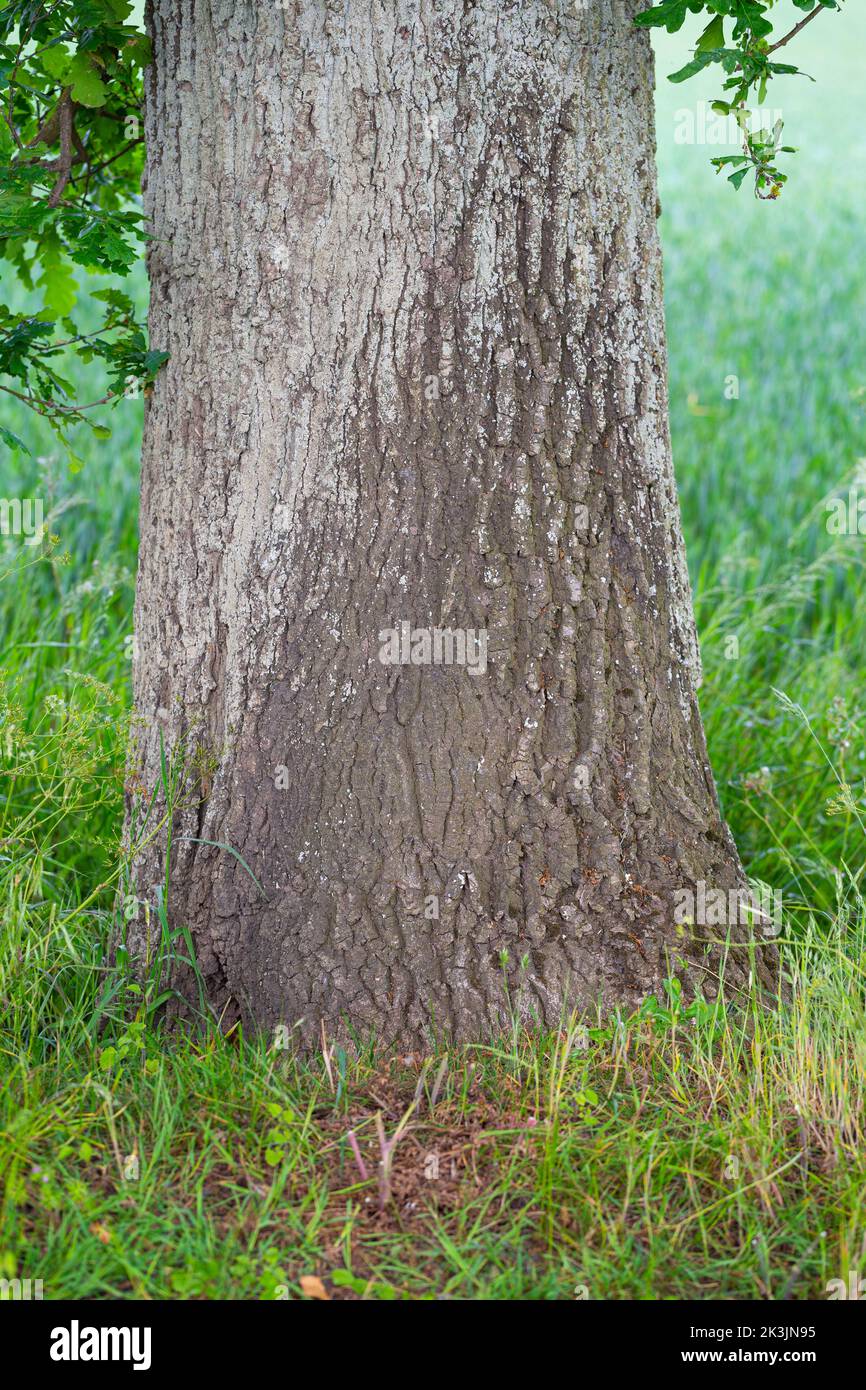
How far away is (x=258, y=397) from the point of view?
2.37 metres

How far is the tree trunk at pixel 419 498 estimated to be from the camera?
2266 millimetres

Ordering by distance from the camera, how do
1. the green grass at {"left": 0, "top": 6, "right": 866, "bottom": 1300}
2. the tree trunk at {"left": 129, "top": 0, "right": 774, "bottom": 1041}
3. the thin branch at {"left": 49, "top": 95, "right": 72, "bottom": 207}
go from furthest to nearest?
the thin branch at {"left": 49, "top": 95, "right": 72, "bottom": 207} → the tree trunk at {"left": 129, "top": 0, "right": 774, "bottom": 1041} → the green grass at {"left": 0, "top": 6, "right": 866, "bottom": 1300}

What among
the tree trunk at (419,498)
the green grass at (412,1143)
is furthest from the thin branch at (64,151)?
the green grass at (412,1143)

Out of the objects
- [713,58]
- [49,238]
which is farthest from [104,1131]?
[713,58]

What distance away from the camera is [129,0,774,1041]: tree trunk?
227cm

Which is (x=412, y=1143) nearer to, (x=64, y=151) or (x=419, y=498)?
(x=419, y=498)

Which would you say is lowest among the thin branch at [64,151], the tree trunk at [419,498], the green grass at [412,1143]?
the green grass at [412,1143]

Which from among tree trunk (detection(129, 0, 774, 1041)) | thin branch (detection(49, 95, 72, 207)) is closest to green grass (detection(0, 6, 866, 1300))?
tree trunk (detection(129, 0, 774, 1041))

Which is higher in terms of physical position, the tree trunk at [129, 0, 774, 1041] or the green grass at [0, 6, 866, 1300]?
the tree trunk at [129, 0, 774, 1041]

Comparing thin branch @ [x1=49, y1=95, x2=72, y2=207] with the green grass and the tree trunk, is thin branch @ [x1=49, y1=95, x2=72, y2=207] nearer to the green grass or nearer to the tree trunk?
the tree trunk

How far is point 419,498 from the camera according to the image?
7.57ft

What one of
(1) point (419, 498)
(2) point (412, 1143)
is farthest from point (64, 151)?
(2) point (412, 1143)

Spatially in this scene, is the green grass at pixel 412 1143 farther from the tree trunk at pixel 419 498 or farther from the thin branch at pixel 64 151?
the thin branch at pixel 64 151

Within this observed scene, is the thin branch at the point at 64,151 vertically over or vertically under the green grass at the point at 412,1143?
over
